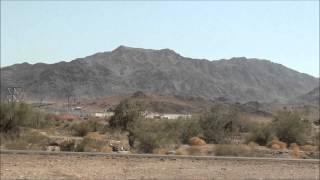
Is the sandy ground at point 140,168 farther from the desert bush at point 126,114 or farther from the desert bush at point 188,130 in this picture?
the desert bush at point 126,114

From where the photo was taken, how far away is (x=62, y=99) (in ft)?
605

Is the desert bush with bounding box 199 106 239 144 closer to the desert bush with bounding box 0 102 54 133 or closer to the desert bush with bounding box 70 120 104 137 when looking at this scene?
the desert bush with bounding box 70 120 104 137

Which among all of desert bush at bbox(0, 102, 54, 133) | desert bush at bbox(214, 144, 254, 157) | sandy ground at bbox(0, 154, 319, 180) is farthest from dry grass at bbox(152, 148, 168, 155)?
desert bush at bbox(0, 102, 54, 133)

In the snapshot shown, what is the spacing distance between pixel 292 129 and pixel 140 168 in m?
30.1

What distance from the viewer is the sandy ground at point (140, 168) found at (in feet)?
68.9

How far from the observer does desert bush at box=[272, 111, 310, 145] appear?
50.0 metres

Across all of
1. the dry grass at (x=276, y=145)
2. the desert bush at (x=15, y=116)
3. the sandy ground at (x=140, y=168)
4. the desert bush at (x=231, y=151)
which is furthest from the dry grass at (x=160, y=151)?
the desert bush at (x=15, y=116)

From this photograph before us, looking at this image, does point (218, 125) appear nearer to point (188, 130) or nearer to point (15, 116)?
point (188, 130)

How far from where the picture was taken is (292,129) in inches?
1977

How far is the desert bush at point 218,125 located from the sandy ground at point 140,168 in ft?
71.7

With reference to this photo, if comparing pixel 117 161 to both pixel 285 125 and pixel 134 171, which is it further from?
pixel 285 125

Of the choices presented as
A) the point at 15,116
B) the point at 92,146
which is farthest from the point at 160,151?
the point at 15,116

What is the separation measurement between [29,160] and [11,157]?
0.91 m

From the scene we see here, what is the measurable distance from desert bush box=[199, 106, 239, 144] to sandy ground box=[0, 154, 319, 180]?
21.9 metres
